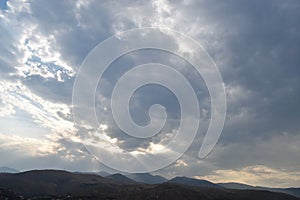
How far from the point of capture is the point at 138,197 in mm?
173750

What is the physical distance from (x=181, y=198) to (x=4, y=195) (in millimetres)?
92274

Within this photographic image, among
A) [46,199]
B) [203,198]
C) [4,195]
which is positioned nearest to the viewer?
[4,195]

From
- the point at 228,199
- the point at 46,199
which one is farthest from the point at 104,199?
the point at 228,199

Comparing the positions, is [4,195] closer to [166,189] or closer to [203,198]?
[166,189]

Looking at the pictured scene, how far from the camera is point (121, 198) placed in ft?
568

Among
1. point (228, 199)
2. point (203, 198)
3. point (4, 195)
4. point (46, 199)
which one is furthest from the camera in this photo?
point (228, 199)

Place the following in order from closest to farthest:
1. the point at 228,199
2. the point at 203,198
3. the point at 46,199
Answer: the point at 46,199 < the point at 203,198 < the point at 228,199

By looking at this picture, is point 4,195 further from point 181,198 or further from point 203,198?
point 203,198

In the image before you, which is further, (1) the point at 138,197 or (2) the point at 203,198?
(2) the point at 203,198

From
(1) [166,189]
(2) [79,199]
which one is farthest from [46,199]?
(1) [166,189]

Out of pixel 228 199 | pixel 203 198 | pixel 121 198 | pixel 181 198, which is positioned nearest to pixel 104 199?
pixel 121 198

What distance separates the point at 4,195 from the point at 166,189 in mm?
89665

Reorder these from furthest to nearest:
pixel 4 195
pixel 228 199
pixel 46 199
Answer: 1. pixel 228 199
2. pixel 46 199
3. pixel 4 195

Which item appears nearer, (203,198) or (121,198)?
(121,198)
